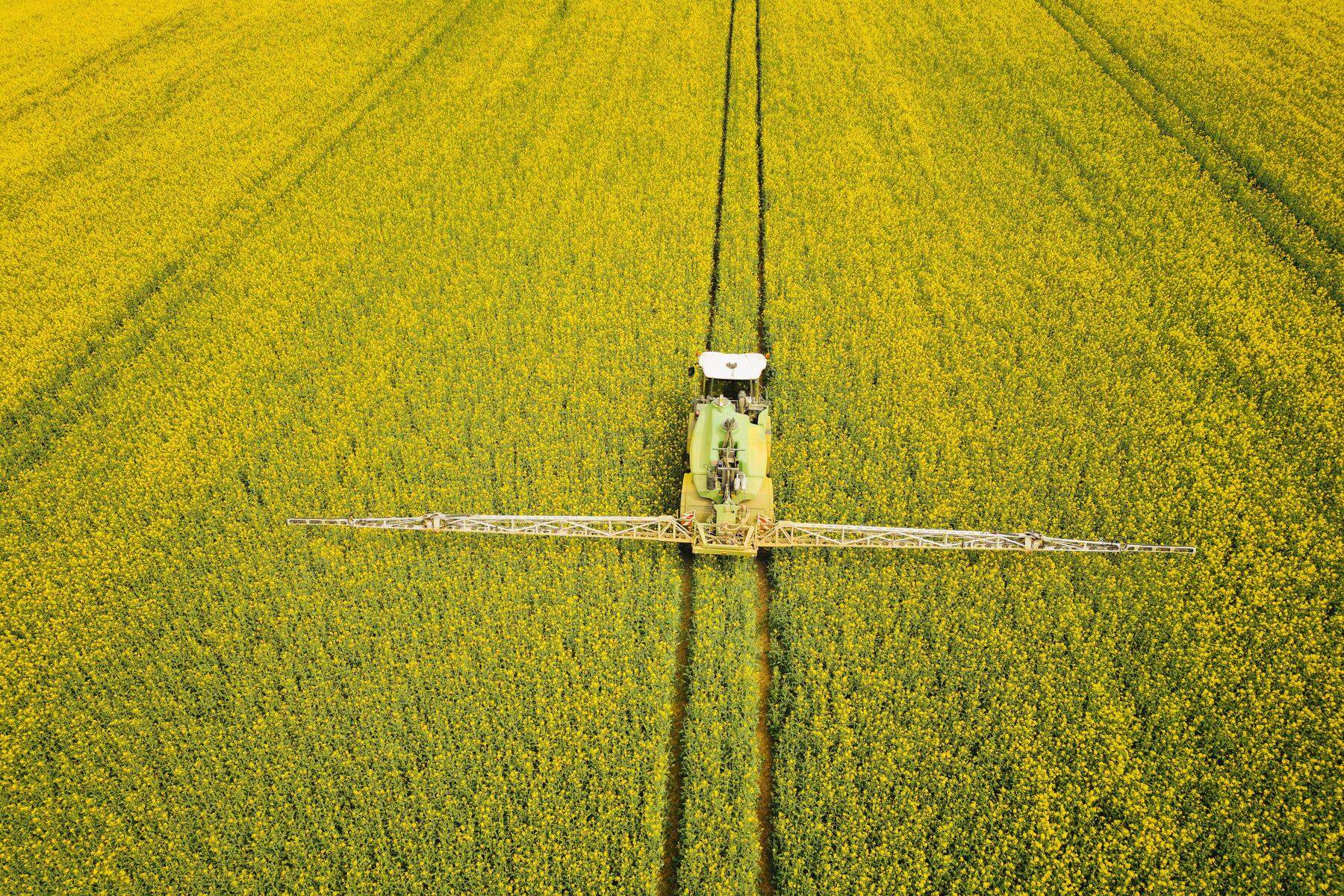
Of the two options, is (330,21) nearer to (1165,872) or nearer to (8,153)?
(8,153)

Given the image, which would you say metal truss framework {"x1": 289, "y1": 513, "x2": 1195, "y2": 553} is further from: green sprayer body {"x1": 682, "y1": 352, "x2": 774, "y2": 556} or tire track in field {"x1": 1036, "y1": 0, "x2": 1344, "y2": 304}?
tire track in field {"x1": 1036, "y1": 0, "x2": 1344, "y2": 304}

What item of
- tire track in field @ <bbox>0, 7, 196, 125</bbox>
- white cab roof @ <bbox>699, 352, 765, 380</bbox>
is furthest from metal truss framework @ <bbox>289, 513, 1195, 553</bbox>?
tire track in field @ <bbox>0, 7, 196, 125</bbox>

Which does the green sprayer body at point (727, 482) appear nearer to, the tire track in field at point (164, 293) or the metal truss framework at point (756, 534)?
the metal truss framework at point (756, 534)

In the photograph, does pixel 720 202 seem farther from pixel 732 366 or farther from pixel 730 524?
pixel 730 524

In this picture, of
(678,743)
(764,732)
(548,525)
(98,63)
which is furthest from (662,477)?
(98,63)

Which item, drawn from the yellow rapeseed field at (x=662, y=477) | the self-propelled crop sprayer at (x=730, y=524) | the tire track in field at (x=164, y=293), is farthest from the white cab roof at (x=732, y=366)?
the tire track in field at (x=164, y=293)

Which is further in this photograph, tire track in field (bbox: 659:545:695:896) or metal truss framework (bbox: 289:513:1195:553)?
metal truss framework (bbox: 289:513:1195:553)
